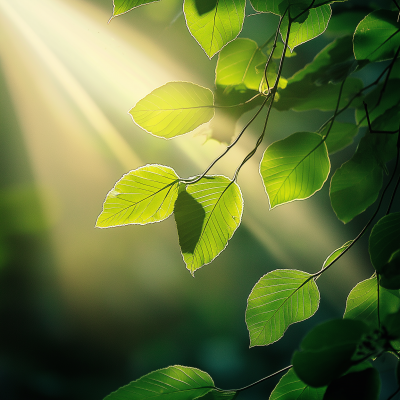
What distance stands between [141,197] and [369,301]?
204mm

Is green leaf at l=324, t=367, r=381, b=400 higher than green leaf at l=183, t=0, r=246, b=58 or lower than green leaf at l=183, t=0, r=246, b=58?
lower

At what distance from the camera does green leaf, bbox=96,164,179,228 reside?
0.20 metres

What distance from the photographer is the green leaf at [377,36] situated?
26 cm

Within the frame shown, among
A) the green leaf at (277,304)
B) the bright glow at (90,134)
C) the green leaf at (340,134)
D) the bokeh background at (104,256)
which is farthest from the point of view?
the bokeh background at (104,256)

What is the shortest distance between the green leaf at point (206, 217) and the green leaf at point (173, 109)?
49mm

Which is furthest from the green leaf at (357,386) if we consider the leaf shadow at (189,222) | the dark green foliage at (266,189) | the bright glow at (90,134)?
the bright glow at (90,134)

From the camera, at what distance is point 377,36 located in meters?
0.27

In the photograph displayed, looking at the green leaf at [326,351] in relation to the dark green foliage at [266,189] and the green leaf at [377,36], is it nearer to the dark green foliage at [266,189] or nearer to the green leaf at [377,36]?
the dark green foliage at [266,189]

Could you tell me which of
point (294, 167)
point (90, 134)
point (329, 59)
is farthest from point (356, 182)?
point (90, 134)

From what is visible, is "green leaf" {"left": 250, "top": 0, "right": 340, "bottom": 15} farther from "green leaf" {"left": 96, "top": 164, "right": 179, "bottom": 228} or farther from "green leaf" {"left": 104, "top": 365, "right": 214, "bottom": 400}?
"green leaf" {"left": 104, "top": 365, "right": 214, "bottom": 400}

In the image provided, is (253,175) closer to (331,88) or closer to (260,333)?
(331,88)

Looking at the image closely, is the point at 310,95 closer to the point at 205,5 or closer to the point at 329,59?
the point at 329,59

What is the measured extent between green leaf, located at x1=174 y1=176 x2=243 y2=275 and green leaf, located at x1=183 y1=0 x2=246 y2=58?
10 cm

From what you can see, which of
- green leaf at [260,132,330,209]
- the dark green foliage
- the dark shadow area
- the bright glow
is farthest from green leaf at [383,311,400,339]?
the bright glow
